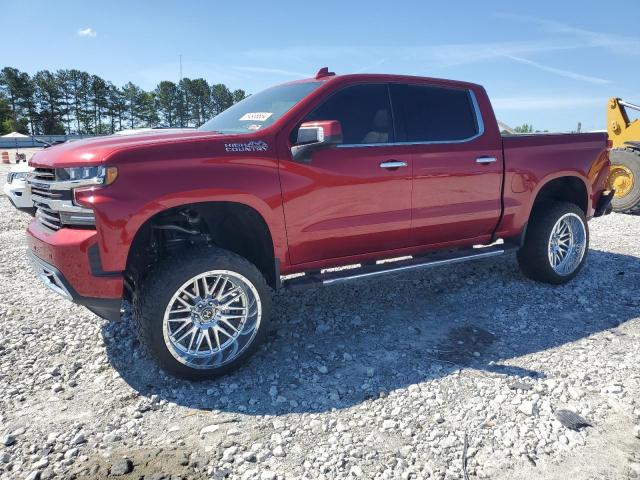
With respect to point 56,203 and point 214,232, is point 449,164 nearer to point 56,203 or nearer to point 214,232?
point 214,232

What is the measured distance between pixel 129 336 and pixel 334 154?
86.0 inches

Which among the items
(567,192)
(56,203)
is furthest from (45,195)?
(567,192)

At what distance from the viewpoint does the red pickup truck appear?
285cm

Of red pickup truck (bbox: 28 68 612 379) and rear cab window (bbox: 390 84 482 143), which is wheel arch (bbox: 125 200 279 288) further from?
rear cab window (bbox: 390 84 482 143)

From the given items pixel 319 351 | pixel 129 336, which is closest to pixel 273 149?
Result: pixel 319 351

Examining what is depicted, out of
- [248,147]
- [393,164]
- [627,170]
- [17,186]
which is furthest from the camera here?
[627,170]

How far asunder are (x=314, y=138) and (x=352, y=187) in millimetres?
551

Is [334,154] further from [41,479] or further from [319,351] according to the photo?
[41,479]

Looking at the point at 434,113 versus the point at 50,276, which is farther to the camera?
the point at 434,113

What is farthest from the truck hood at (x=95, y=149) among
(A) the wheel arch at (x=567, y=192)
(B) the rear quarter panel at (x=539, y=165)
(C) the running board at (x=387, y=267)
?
(A) the wheel arch at (x=567, y=192)

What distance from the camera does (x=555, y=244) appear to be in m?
4.94

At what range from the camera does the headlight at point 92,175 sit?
2.76 metres

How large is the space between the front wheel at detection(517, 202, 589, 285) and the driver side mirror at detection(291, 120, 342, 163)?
105 inches

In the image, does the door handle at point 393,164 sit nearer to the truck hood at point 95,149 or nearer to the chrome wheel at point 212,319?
the truck hood at point 95,149
